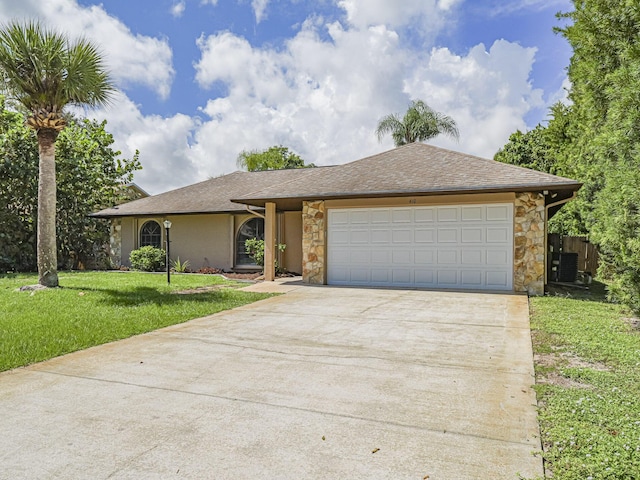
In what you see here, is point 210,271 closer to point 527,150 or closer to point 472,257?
point 472,257

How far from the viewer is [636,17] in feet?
21.6

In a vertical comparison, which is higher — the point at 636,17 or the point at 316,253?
the point at 636,17

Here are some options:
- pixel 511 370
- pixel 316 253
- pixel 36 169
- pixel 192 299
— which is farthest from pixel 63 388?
pixel 36 169

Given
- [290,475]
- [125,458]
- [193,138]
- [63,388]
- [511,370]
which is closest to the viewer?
[290,475]

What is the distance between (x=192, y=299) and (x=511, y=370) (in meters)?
6.83

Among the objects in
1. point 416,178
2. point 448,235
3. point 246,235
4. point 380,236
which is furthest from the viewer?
point 246,235

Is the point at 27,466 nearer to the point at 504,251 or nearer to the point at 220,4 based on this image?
the point at 504,251

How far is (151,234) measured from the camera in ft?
58.9

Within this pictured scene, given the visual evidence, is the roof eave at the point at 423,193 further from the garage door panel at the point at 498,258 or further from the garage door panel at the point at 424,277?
the garage door panel at the point at 424,277

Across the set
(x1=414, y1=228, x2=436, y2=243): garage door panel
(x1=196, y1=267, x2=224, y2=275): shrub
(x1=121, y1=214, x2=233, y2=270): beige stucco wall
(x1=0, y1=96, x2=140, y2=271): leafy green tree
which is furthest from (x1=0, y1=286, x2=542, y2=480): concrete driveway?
(x1=0, y1=96, x2=140, y2=271): leafy green tree

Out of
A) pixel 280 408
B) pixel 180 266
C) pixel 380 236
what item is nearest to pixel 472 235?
Answer: pixel 380 236

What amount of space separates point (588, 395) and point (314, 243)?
29.8 ft

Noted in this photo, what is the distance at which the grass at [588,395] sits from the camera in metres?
2.47

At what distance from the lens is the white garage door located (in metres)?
10.5
